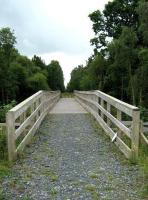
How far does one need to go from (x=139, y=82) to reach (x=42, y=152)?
29.6 meters

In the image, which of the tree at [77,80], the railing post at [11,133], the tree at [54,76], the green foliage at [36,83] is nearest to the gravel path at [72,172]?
the railing post at [11,133]

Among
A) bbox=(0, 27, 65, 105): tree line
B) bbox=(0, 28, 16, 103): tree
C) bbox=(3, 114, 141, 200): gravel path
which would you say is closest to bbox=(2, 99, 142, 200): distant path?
bbox=(3, 114, 141, 200): gravel path

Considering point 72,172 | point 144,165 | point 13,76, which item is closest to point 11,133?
point 72,172

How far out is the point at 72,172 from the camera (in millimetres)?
7445

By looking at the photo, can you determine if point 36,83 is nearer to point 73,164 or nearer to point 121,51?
point 121,51

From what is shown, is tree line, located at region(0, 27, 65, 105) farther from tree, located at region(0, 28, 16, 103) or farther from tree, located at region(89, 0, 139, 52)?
tree, located at region(89, 0, 139, 52)

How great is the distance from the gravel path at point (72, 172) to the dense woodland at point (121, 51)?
28159 mm

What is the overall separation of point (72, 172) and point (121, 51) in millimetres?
37929

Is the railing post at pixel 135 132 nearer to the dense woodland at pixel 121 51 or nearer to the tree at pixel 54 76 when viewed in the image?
the dense woodland at pixel 121 51

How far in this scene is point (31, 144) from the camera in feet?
32.9

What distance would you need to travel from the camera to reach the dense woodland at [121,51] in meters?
40.8

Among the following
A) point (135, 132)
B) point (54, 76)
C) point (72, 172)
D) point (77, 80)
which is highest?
point (54, 76)

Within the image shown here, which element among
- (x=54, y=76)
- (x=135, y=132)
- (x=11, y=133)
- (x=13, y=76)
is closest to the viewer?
(x=11, y=133)

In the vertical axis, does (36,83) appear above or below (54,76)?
below
